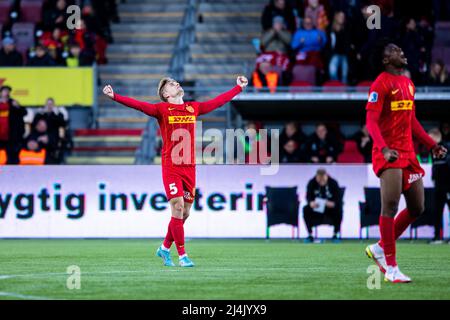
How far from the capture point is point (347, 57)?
24.0 m

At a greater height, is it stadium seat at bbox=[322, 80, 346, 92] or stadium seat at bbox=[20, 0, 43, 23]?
stadium seat at bbox=[20, 0, 43, 23]

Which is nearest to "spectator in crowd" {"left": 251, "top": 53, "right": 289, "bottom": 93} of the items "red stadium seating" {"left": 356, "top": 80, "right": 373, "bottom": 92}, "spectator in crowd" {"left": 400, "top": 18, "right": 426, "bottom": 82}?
"red stadium seating" {"left": 356, "top": 80, "right": 373, "bottom": 92}

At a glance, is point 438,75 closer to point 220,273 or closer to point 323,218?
point 323,218

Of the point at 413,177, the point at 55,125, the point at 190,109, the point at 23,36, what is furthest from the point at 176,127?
the point at 23,36

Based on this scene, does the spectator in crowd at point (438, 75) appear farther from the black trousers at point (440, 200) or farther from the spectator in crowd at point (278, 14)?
the black trousers at point (440, 200)

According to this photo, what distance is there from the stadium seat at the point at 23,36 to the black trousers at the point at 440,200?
39.6 feet

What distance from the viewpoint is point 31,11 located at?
29422mm

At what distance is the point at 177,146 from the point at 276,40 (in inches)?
515

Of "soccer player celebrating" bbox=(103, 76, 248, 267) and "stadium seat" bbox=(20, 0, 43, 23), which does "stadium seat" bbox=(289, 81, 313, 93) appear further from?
"soccer player celebrating" bbox=(103, 76, 248, 267)

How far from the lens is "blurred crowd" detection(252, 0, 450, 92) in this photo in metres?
23.9

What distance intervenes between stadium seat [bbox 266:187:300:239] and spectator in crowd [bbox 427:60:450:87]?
4.75 m
